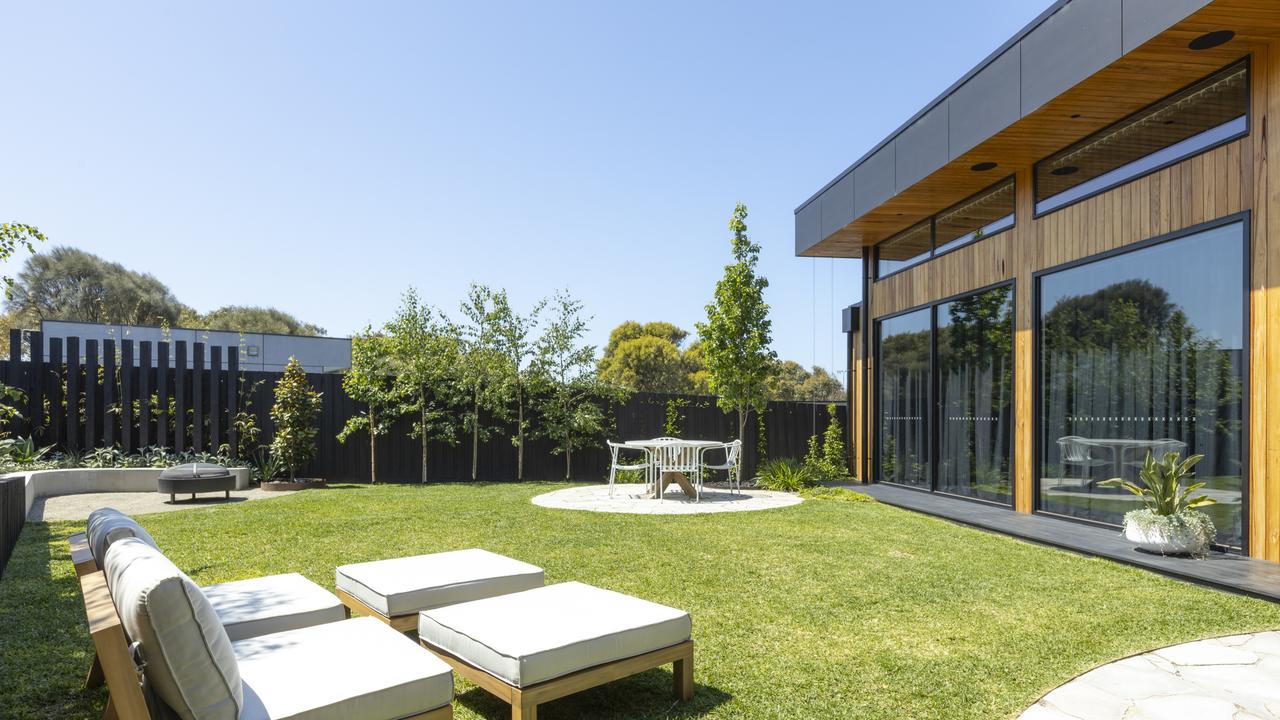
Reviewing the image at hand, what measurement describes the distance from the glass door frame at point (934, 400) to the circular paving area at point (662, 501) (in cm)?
205

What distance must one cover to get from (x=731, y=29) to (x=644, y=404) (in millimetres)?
6966

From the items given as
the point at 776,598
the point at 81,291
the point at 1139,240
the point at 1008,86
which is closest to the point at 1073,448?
the point at 1139,240

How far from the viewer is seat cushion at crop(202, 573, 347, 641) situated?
292 centimetres

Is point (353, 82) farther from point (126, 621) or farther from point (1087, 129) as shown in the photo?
point (126, 621)

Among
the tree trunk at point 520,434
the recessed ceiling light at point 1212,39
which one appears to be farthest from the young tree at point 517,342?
the recessed ceiling light at point 1212,39

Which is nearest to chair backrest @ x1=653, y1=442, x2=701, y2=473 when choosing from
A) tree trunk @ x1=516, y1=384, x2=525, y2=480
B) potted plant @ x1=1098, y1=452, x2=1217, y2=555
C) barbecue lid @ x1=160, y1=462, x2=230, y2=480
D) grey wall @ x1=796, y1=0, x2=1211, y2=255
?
tree trunk @ x1=516, y1=384, x2=525, y2=480

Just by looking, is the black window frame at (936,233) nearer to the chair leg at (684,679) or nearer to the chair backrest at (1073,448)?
the chair backrest at (1073,448)

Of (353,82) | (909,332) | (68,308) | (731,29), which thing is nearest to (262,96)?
(353,82)

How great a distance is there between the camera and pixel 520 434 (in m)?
13.3

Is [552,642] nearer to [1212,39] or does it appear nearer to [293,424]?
[1212,39]

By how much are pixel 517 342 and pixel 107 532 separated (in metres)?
10.9

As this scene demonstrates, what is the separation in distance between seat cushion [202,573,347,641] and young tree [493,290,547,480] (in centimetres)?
977

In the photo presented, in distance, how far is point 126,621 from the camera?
1787mm

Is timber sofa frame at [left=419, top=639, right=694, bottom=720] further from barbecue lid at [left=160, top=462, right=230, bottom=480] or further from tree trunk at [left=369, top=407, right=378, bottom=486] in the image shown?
tree trunk at [left=369, top=407, right=378, bottom=486]
